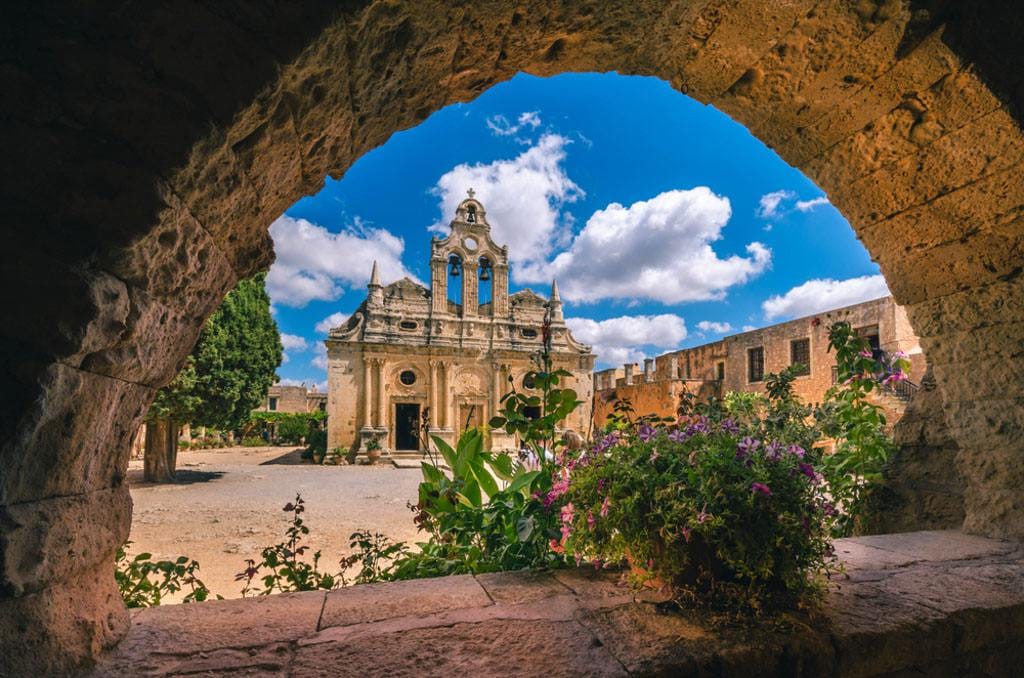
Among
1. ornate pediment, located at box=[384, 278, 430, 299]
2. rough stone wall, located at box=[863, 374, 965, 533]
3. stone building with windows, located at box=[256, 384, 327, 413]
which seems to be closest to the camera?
rough stone wall, located at box=[863, 374, 965, 533]

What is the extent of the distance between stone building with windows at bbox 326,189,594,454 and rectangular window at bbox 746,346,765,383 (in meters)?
6.81

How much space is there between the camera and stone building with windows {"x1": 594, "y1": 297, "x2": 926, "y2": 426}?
14.8m

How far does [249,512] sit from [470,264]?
15424mm

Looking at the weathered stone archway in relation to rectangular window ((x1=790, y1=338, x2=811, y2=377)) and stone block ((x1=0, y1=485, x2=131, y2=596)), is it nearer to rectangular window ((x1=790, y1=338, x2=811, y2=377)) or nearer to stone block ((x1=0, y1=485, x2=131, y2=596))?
stone block ((x1=0, y1=485, x2=131, y2=596))

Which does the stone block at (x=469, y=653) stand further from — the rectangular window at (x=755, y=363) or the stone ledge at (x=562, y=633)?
the rectangular window at (x=755, y=363)

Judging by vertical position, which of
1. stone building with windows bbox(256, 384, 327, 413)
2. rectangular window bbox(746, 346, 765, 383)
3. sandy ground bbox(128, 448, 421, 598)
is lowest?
sandy ground bbox(128, 448, 421, 598)

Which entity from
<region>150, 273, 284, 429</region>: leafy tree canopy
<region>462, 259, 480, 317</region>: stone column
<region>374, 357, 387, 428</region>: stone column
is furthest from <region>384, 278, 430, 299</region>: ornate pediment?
<region>150, 273, 284, 429</region>: leafy tree canopy

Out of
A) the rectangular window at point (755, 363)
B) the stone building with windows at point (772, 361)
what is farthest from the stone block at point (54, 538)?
the rectangular window at point (755, 363)

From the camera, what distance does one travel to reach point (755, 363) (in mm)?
20672

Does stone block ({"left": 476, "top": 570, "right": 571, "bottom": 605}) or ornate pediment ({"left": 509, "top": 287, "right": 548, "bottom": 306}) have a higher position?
ornate pediment ({"left": 509, "top": 287, "right": 548, "bottom": 306})

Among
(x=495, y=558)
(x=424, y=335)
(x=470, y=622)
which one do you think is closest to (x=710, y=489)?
(x=470, y=622)

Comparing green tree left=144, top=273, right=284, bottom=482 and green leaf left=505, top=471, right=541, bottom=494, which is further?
green tree left=144, top=273, right=284, bottom=482

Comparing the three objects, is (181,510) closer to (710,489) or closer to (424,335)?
(710,489)

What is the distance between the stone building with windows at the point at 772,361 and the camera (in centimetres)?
1484
